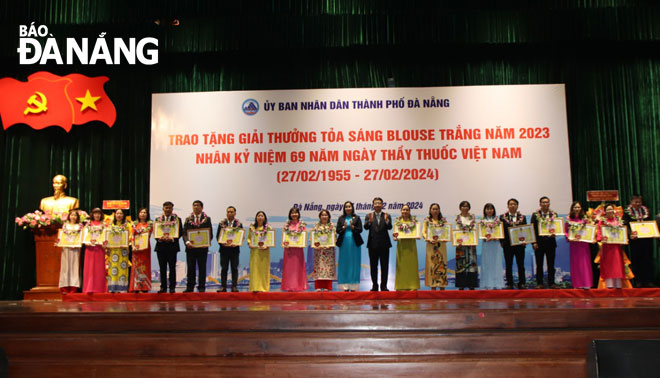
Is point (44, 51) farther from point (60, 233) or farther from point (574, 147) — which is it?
point (574, 147)

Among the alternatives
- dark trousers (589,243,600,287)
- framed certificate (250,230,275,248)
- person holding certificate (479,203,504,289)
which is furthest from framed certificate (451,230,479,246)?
framed certificate (250,230,275,248)

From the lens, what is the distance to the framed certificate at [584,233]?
24.1 feet

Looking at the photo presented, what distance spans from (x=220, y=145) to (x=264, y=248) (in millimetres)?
2326

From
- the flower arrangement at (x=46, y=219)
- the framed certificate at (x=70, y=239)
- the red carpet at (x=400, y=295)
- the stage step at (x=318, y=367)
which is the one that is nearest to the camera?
the stage step at (x=318, y=367)

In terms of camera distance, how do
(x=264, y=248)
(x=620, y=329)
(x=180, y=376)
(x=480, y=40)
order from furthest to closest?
1. (x=480, y=40)
2. (x=264, y=248)
3. (x=620, y=329)
4. (x=180, y=376)

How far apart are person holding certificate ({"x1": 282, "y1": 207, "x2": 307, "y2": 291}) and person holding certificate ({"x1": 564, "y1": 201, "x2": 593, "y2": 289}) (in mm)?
3610

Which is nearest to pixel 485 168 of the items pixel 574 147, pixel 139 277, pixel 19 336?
pixel 574 147

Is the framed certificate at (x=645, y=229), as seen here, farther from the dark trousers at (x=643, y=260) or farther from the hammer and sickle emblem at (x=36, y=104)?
the hammer and sickle emblem at (x=36, y=104)

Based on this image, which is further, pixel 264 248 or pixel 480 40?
pixel 480 40

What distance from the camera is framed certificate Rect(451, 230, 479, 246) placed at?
738 centimetres

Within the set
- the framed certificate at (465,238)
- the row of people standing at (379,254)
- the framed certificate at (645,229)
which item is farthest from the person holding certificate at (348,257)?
the framed certificate at (645,229)

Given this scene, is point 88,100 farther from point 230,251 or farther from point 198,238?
point 230,251

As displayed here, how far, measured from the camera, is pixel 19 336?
129 inches

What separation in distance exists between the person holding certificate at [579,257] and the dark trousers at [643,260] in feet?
2.05
